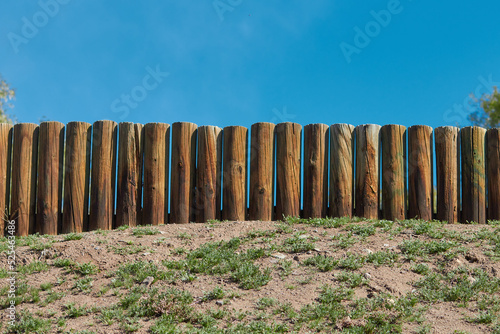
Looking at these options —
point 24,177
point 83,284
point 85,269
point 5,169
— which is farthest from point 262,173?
point 5,169

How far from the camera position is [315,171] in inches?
358

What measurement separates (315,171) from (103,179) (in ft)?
13.2

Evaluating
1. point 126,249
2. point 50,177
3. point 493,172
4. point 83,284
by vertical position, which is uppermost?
point 493,172

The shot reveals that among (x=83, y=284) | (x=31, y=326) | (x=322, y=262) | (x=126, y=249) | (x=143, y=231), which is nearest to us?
(x=31, y=326)

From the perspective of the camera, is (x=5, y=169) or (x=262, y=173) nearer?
(x=262, y=173)

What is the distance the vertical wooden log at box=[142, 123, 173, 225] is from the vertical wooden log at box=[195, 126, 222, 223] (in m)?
0.64

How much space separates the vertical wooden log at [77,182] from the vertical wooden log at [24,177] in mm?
768

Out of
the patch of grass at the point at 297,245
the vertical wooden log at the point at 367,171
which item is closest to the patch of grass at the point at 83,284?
the patch of grass at the point at 297,245

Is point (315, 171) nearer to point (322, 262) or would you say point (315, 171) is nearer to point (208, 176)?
point (208, 176)

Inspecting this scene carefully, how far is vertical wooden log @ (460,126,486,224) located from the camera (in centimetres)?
948

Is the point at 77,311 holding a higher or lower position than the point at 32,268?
lower

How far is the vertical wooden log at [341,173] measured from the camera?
912 centimetres

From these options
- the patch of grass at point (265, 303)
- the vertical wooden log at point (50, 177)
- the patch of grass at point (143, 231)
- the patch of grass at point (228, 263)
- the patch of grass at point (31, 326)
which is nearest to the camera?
the patch of grass at point (31, 326)

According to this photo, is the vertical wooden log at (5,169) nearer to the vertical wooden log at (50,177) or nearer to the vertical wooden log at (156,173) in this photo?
the vertical wooden log at (50,177)
